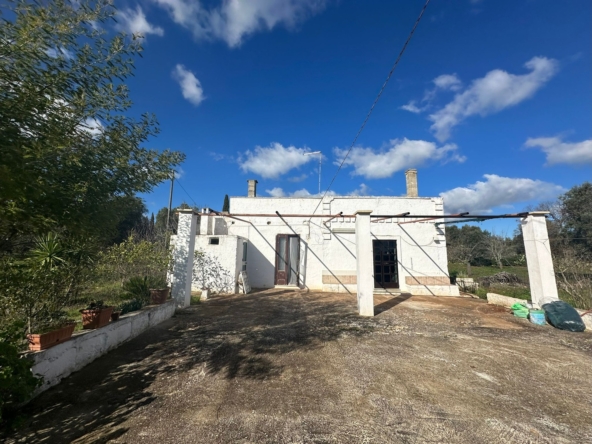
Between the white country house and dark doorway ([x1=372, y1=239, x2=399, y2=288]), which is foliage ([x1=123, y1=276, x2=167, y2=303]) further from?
dark doorway ([x1=372, y1=239, x2=399, y2=288])

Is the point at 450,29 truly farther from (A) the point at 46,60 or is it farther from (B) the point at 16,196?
(B) the point at 16,196

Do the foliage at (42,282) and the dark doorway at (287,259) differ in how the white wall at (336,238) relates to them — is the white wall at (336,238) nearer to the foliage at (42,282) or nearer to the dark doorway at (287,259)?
the dark doorway at (287,259)

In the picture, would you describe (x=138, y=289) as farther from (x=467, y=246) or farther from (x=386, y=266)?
(x=467, y=246)

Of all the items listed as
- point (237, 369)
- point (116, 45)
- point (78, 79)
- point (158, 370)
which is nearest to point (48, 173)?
point (78, 79)

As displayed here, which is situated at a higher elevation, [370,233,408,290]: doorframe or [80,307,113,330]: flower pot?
[370,233,408,290]: doorframe

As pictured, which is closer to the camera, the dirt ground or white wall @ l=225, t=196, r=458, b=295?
the dirt ground

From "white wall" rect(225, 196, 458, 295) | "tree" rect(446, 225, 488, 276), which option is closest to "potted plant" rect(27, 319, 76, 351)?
"white wall" rect(225, 196, 458, 295)

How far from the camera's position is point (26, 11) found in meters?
2.37

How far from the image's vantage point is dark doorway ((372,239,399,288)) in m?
10.6

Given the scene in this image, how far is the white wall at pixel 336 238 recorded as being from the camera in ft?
34.2

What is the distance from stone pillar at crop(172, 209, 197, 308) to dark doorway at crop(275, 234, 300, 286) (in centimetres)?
457

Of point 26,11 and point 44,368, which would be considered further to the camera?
point 44,368

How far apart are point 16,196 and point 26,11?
180 cm

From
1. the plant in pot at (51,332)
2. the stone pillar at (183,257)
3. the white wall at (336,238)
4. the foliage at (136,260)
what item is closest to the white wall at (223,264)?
the white wall at (336,238)
